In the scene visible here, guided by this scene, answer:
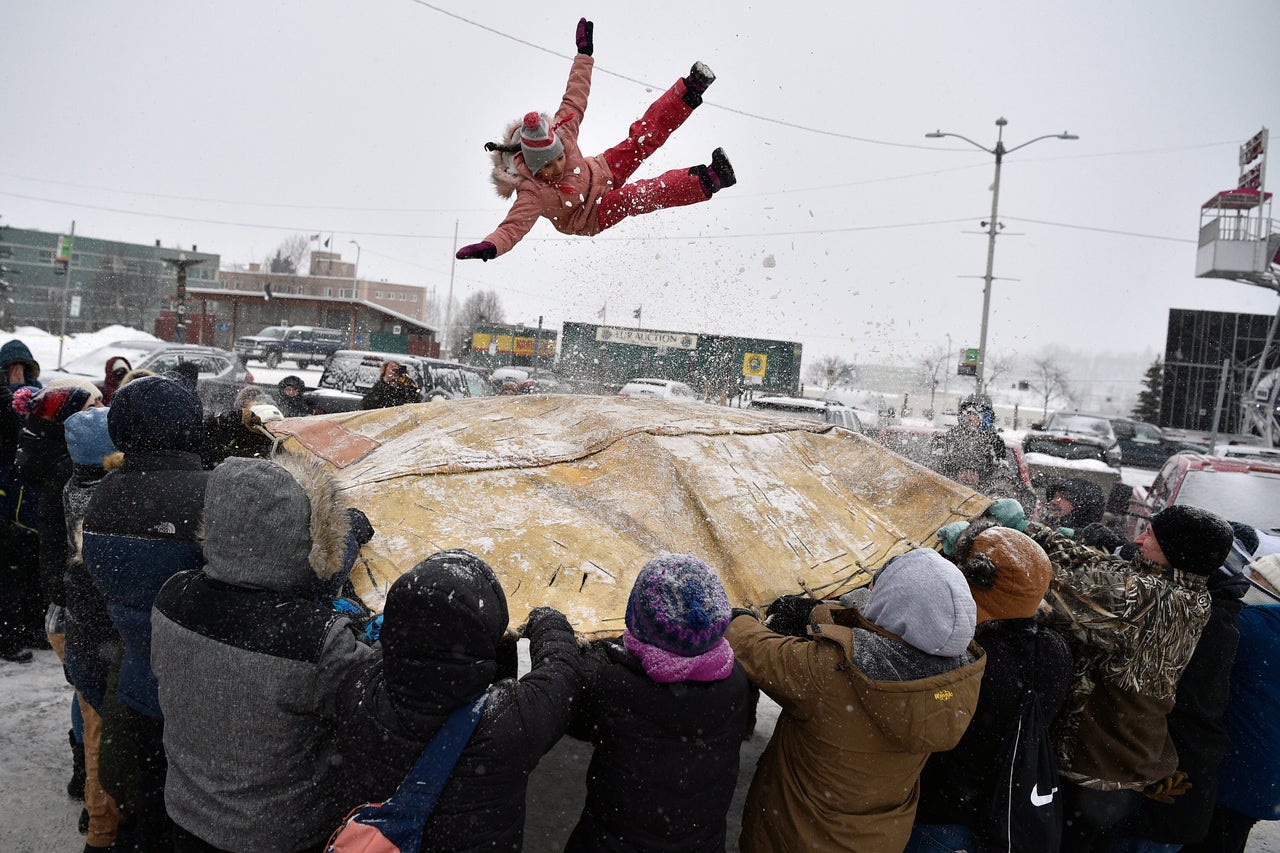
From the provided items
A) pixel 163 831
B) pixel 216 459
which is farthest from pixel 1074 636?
pixel 216 459

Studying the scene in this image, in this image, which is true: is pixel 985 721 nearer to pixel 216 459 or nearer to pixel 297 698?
pixel 297 698

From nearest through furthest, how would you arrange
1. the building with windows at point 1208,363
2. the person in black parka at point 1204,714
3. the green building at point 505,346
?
the person in black parka at point 1204,714
the building with windows at point 1208,363
the green building at point 505,346

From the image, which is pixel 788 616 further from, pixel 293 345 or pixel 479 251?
pixel 293 345

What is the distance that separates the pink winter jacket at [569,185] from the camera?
369 cm

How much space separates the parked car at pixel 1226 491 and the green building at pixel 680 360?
941 cm

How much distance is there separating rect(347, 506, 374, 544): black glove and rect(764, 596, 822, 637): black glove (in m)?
1.42

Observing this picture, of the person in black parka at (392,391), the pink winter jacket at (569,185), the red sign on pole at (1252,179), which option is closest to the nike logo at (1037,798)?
the pink winter jacket at (569,185)

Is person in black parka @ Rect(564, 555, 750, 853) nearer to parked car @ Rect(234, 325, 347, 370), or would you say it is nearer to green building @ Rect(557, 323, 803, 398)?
green building @ Rect(557, 323, 803, 398)

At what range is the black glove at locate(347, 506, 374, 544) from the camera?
7.86ft

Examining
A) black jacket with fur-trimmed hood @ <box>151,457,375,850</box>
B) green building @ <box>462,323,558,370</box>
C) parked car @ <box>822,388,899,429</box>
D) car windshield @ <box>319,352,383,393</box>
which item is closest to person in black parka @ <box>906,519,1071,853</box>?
black jacket with fur-trimmed hood @ <box>151,457,375,850</box>

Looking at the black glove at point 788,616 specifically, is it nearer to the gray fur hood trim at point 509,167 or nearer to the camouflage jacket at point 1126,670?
the camouflage jacket at point 1126,670

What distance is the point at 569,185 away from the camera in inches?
149

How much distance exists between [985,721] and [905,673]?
1.76 ft

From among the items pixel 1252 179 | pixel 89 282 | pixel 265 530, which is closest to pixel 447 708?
pixel 265 530
